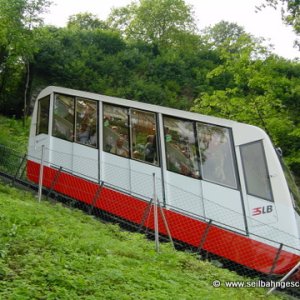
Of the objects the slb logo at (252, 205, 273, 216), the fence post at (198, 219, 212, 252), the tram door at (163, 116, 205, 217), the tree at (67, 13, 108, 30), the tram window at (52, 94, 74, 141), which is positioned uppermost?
the tree at (67, 13, 108, 30)

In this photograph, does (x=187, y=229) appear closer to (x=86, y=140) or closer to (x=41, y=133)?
(x=86, y=140)

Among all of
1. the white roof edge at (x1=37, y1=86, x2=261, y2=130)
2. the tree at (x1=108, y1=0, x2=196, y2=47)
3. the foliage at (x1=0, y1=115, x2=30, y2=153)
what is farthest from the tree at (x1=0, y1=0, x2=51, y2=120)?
the tree at (x1=108, y1=0, x2=196, y2=47)

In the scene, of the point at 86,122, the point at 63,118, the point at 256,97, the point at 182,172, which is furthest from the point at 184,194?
the point at 256,97

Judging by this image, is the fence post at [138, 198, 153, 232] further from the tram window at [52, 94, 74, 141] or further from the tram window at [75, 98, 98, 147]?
the tram window at [52, 94, 74, 141]

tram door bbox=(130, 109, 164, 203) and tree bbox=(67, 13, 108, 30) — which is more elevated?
tree bbox=(67, 13, 108, 30)

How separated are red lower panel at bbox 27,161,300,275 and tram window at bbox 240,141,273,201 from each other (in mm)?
982

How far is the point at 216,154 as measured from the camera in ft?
33.5

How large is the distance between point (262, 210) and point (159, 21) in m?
39.5

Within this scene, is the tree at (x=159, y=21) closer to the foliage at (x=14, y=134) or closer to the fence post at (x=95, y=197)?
the foliage at (x=14, y=134)

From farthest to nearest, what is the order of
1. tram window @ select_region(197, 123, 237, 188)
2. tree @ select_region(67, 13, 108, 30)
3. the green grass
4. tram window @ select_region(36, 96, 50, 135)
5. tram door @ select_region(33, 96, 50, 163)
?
tree @ select_region(67, 13, 108, 30) → tram window @ select_region(36, 96, 50, 135) → tram door @ select_region(33, 96, 50, 163) → tram window @ select_region(197, 123, 237, 188) → the green grass

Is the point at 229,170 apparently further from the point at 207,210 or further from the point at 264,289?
the point at 264,289

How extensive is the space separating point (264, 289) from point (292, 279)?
3.18 ft

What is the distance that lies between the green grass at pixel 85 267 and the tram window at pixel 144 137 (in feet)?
7.84

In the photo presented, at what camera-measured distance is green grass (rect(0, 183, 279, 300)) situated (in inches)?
195
